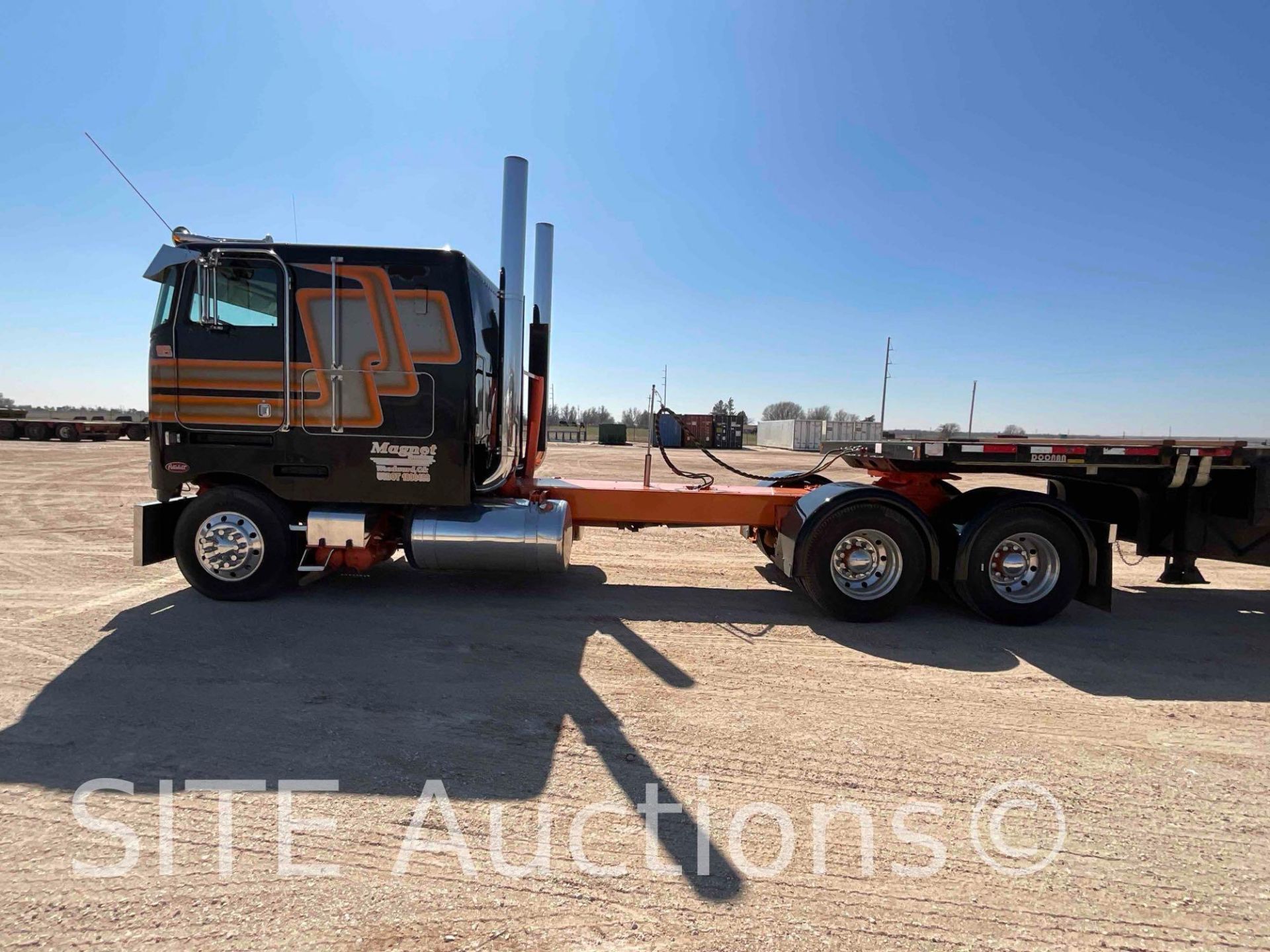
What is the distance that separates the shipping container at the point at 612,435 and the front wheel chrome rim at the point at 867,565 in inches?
1868

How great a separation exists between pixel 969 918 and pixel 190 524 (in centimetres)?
576

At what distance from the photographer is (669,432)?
7.31 m

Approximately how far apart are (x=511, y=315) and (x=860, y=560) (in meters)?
3.74

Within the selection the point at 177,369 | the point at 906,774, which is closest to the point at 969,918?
the point at 906,774

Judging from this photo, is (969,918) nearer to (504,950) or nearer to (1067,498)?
(504,950)

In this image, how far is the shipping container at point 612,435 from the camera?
53.5 meters

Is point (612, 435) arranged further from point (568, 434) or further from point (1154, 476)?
point (1154, 476)

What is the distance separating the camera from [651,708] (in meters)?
3.53

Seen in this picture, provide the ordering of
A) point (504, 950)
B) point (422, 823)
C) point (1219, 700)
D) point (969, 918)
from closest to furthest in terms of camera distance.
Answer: point (504, 950), point (969, 918), point (422, 823), point (1219, 700)

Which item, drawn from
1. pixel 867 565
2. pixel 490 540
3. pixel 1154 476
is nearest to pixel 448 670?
pixel 490 540

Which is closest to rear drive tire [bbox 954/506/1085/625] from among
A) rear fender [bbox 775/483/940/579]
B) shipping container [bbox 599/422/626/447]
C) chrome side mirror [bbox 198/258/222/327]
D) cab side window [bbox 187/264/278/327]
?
rear fender [bbox 775/483/940/579]

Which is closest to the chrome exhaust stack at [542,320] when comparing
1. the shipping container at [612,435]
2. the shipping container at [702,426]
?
the shipping container at [702,426]

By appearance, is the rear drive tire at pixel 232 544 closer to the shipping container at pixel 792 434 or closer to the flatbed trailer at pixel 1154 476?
the flatbed trailer at pixel 1154 476

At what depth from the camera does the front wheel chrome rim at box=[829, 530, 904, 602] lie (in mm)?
5141
